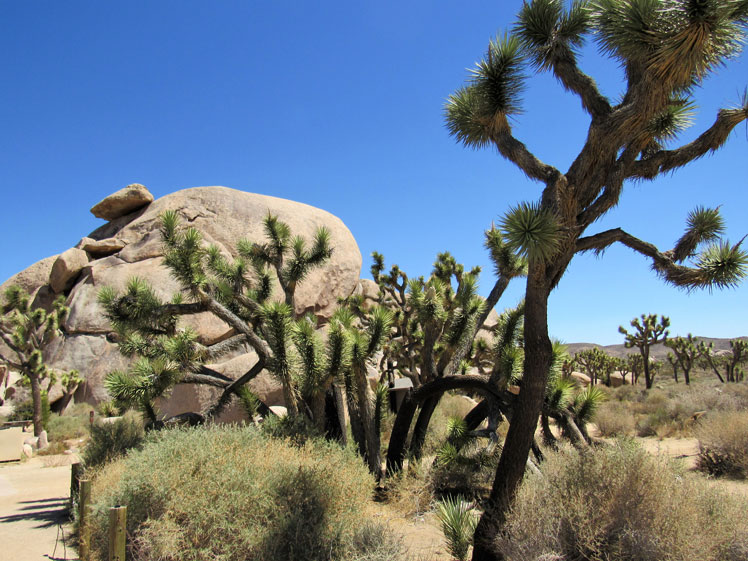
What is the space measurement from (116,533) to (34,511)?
5.88m

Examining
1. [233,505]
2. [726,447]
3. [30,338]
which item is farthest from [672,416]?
[30,338]

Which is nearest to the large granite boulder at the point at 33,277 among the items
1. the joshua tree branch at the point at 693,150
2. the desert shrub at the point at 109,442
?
the desert shrub at the point at 109,442

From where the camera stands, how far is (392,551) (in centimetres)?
455

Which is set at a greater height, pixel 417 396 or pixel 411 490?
pixel 417 396

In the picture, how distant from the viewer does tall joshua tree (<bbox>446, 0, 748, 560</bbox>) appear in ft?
13.8

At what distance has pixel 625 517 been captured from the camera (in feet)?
13.5

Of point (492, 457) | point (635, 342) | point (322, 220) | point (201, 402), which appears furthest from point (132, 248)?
point (635, 342)

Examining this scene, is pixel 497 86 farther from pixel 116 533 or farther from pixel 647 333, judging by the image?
pixel 647 333

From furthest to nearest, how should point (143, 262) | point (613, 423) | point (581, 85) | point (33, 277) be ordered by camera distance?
→ point (33, 277) → point (143, 262) → point (613, 423) → point (581, 85)

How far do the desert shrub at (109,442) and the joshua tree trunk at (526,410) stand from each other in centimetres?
551

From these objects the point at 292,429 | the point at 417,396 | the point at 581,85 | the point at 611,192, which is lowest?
the point at 292,429

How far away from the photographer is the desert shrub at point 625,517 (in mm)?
3938

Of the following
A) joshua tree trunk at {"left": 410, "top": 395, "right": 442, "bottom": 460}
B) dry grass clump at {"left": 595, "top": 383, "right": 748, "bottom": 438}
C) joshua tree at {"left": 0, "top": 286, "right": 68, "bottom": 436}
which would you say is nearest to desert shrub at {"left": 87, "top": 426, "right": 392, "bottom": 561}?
joshua tree trunk at {"left": 410, "top": 395, "right": 442, "bottom": 460}

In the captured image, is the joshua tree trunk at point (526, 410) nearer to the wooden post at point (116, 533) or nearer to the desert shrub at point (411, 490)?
the desert shrub at point (411, 490)
